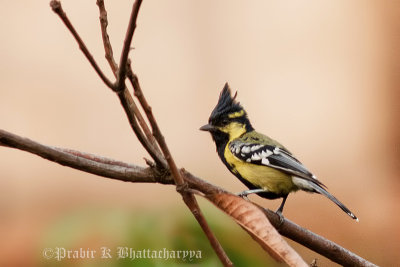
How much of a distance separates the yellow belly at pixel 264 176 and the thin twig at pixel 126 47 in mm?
507

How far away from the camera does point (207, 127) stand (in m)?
0.92

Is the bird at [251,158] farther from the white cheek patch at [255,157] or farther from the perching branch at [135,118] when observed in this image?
the perching branch at [135,118]

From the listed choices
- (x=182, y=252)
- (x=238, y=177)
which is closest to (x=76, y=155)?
(x=182, y=252)

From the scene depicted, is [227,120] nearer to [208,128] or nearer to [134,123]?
[208,128]

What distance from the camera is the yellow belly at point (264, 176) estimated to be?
861 mm

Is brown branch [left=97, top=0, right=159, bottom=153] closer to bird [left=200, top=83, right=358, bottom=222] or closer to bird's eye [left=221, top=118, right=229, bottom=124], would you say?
bird [left=200, top=83, right=358, bottom=222]

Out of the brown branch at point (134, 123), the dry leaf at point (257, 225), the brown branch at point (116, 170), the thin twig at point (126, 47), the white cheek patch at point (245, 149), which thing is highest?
the thin twig at point (126, 47)

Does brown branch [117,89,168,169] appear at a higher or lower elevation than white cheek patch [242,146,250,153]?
higher

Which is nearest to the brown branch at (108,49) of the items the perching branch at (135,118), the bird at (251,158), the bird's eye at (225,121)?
the perching branch at (135,118)

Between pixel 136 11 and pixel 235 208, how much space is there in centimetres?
16

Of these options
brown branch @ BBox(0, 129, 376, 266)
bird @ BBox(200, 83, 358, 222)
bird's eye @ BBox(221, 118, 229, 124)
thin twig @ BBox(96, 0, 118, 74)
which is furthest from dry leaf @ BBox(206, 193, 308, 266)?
bird's eye @ BBox(221, 118, 229, 124)

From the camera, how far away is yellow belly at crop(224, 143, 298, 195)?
86 cm

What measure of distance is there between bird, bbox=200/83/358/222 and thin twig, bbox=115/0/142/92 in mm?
435

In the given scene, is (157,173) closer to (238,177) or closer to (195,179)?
(195,179)
